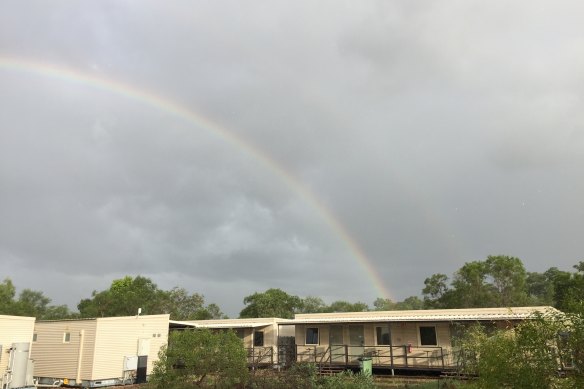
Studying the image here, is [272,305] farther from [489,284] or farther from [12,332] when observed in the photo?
[12,332]

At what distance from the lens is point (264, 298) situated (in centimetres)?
6575

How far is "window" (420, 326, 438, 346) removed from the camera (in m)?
23.5

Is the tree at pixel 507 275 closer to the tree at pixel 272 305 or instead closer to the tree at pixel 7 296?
the tree at pixel 272 305

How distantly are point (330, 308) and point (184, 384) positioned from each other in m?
71.3

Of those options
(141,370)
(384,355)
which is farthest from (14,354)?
(384,355)

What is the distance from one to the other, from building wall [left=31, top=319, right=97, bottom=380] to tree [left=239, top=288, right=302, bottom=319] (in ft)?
140

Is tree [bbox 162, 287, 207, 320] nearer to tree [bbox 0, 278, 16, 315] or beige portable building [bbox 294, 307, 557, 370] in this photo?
tree [bbox 0, 278, 16, 315]

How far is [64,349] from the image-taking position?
71.9ft

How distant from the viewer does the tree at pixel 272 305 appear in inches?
2549

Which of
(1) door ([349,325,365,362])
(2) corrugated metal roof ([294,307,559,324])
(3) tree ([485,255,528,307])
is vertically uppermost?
(3) tree ([485,255,528,307])

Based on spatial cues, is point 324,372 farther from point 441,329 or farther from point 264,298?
point 264,298

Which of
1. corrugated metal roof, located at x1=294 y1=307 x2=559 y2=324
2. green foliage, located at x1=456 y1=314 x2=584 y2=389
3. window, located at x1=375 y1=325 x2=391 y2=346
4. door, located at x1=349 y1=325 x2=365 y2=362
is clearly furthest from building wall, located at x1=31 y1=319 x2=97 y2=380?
green foliage, located at x1=456 y1=314 x2=584 y2=389

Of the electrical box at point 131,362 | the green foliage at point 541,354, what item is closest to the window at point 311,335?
the electrical box at point 131,362

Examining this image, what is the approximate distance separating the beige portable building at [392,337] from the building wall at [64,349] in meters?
11.1
